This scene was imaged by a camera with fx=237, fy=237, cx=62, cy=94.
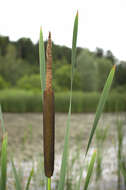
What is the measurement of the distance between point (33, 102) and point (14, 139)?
1960 millimetres

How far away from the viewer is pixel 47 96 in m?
0.16

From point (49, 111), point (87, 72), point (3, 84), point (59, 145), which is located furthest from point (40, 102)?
point (49, 111)

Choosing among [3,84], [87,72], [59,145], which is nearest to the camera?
[59,145]

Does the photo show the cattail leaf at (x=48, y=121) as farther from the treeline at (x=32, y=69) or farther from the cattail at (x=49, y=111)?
the treeline at (x=32, y=69)

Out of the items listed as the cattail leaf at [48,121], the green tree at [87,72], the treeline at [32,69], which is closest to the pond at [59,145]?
the cattail leaf at [48,121]

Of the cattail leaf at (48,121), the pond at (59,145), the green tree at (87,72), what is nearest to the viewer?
the cattail leaf at (48,121)

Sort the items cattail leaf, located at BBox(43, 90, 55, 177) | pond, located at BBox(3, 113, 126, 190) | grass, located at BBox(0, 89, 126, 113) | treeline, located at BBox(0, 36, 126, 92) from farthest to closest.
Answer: grass, located at BBox(0, 89, 126, 113), treeline, located at BBox(0, 36, 126, 92), pond, located at BBox(3, 113, 126, 190), cattail leaf, located at BBox(43, 90, 55, 177)

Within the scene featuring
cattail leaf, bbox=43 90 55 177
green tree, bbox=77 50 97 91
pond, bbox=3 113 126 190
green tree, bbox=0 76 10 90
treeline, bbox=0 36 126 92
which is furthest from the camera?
green tree, bbox=77 50 97 91

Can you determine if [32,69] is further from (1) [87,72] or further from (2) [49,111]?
(2) [49,111]

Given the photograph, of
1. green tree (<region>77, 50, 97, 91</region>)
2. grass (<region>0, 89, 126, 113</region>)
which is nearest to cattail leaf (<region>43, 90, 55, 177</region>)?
grass (<region>0, 89, 126, 113</region>)

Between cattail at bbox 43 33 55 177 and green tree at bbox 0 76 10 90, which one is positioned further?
green tree at bbox 0 76 10 90

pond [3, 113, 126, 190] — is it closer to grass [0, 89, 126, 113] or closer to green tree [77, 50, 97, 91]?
grass [0, 89, 126, 113]

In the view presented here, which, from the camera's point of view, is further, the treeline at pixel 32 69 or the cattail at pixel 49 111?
the treeline at pixel 32 69

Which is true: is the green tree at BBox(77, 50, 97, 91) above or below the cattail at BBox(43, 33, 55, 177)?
below
